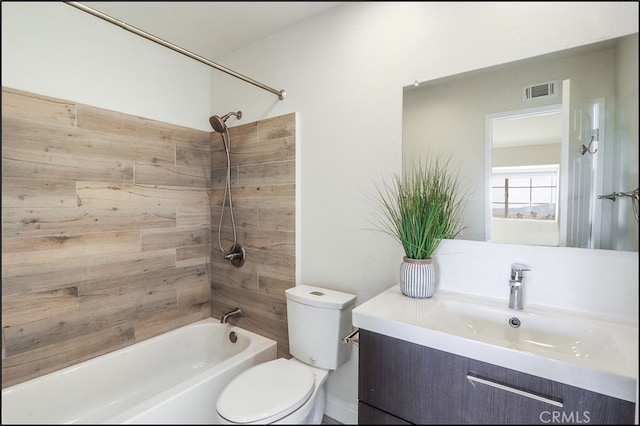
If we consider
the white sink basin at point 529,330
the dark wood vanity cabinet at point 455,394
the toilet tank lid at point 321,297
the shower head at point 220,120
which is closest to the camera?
the dark wood vanity cabinet at point 455,394

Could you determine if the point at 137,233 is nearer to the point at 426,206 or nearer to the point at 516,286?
the point at 426,206

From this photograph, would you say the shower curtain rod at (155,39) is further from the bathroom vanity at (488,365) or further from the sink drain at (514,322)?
the sink drain at (514,322)

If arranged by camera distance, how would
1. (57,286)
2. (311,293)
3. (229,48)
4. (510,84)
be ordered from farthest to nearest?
(311,293)
(57,286)
(510,84)
(229,48)

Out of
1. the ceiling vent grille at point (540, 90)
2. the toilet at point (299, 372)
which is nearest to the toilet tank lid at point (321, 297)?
the toilet at point (299, 372)

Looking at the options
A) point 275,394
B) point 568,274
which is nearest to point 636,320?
point 568,274

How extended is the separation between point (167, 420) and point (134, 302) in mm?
1221

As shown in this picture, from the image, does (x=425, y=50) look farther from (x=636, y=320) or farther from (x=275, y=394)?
(x=275, y=394)

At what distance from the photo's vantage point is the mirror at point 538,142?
2.72 ft

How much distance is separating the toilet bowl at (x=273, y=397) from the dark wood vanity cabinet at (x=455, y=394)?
21 centimetres

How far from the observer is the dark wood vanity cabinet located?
73cm

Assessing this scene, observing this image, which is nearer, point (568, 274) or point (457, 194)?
point (568, 274)

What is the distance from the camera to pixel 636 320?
0.53 meters

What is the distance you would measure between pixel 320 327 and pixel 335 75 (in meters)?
1.26

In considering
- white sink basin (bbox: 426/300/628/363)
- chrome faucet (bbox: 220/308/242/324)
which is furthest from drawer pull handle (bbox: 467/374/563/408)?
chrome faucet (bbox: 220/308/242/324)
